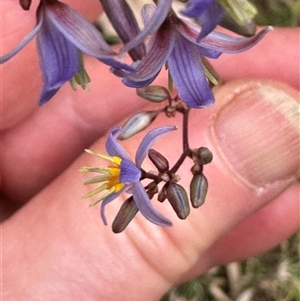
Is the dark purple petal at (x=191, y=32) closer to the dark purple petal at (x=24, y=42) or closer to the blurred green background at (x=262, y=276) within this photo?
the dark purple petal at (x=24, y=42)

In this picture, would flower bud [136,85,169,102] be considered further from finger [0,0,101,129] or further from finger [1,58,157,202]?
finger [1,58,157,202]

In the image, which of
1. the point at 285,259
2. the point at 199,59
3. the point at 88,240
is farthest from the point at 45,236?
the point at 285,259

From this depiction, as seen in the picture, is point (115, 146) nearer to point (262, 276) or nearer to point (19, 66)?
point (19, 66)

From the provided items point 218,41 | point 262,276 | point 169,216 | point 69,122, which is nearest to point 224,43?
point 218,41

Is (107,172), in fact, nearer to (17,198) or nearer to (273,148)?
(273,148)

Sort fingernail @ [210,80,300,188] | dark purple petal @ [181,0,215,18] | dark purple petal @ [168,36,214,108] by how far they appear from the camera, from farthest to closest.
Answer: fingernail @ [210,80,300,188] → dark purple petal @ [168,36,214,108] → dark purple petal @ [181,0,215,18]

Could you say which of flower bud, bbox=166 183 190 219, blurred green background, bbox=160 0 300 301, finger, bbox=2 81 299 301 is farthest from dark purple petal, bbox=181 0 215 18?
blurred green background, bbox=160 0 300 301

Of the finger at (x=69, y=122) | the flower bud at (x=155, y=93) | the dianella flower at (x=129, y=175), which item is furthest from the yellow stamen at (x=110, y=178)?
the finger at (x=69, y=122)
